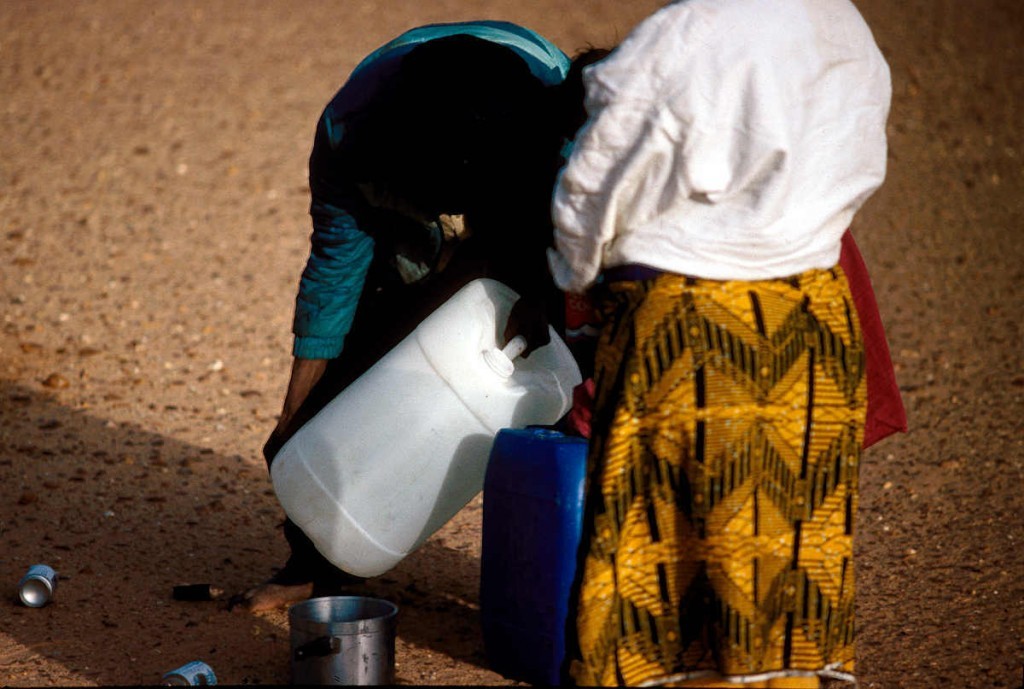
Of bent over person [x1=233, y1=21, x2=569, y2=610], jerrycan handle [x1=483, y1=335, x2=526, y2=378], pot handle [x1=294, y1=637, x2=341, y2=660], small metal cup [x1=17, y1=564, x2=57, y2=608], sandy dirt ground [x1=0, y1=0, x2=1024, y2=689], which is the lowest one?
sandy dirt ground [x1=0, y1=0, x2=1024, y2=689]

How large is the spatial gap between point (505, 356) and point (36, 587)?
1.55 metres

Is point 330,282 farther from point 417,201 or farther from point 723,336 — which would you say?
point 723,336

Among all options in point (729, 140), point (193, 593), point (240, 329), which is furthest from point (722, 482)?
point (240, 329)

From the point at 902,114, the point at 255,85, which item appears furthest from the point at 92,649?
the point at 902,114

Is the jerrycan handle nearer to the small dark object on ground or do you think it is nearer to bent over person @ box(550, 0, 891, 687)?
bent over person @ box(550, 0, 891, 687)

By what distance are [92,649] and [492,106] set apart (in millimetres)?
1824

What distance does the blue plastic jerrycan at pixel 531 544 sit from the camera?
10.0 ft

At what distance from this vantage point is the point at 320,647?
10.0 ft

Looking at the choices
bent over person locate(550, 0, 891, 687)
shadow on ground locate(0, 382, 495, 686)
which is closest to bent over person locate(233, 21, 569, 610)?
shadow on ground locate(0, 382, 495, 686)

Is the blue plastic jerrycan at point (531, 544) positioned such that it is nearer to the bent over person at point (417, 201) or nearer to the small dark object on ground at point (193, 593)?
the bent over person at point (417, 201)

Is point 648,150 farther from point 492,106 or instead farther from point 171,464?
point 171,464

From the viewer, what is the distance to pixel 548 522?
10.1ft

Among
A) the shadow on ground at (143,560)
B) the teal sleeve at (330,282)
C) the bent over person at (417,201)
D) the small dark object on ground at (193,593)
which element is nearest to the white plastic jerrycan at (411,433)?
the bent over person at (417,201)

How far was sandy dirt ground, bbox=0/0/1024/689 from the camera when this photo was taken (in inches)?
146
